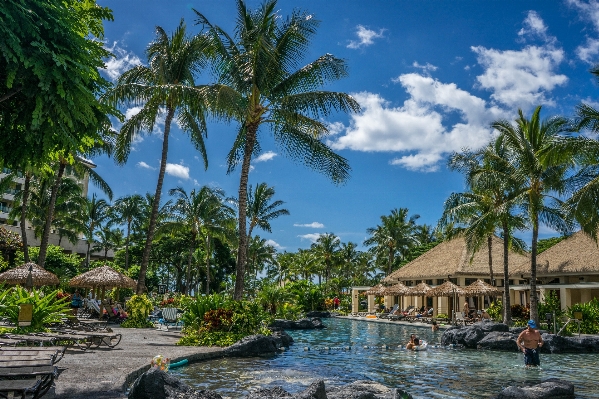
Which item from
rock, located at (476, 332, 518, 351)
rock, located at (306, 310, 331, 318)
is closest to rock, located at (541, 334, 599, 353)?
rock, located at (476, 332, 518, 351)

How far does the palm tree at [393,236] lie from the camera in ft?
169

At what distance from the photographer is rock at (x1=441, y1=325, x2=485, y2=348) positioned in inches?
786

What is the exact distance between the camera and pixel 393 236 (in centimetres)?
5169

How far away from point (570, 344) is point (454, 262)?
1760 cm

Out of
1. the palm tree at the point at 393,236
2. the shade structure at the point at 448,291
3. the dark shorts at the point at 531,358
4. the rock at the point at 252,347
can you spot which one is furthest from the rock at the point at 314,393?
the palm tree at the point at 393,236

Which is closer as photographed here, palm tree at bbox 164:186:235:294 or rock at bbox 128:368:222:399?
rock at bbox 128:368:222:399

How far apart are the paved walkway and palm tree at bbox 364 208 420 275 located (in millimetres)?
37892

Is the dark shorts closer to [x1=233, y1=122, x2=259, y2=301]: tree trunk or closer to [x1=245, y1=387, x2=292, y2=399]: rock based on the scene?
[x1=233, y1=122, x2=259, y2=301]: tree trunk

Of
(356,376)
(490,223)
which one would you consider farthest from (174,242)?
(356,376)

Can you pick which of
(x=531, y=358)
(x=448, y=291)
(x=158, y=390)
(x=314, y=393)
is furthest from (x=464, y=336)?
(x=158, y=390)

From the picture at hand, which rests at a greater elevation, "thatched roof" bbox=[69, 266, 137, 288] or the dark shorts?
"thatched roof" bbox=[69, 266, 137, 288]

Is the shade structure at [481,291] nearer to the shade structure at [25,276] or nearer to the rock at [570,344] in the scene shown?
the rock at [570,344]

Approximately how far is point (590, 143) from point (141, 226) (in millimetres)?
47989

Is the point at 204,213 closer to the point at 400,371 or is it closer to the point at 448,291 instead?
the point at 448,291
